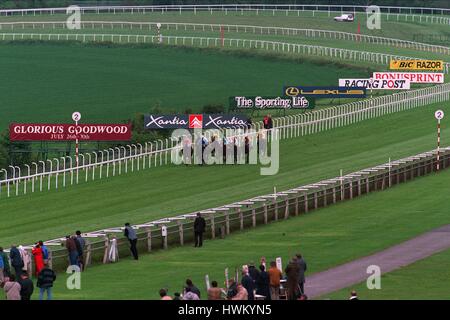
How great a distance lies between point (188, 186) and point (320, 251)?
16762 mm

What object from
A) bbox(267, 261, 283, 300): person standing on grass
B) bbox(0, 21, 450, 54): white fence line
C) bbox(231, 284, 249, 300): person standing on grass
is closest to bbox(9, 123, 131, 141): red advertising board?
bbox(267, 261, 283, 300): person standing on grass

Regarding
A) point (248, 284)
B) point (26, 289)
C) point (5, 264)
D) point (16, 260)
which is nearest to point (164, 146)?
point (5, 264)

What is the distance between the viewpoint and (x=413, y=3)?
16550cm

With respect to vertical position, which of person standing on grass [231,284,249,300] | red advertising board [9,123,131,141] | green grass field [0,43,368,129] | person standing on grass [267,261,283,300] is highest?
person standing on grass [231,284,249,300]

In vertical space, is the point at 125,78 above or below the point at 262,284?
below

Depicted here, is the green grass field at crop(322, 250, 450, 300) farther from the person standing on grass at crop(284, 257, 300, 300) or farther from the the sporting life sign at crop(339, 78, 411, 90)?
the the sporting life sign at crop(339, 78, 411, 90)

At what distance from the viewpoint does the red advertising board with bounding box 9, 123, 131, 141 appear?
67938 millimetres

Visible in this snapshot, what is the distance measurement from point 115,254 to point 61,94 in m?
65.2

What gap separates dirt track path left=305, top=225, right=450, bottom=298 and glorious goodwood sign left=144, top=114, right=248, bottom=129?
89.2 feet

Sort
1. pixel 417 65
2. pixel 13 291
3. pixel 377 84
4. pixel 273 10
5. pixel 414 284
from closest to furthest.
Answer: pixel 13 291, pixel 414 284, pixel 377 84, pixel 417 65, pixel 273 10

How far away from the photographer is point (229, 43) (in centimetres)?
12656

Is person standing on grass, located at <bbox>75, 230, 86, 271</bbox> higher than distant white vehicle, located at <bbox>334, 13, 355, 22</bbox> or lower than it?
higher

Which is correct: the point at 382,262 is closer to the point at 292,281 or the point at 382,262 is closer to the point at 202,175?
the point at 292,281

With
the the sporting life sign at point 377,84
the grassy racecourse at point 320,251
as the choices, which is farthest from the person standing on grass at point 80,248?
the the sporting life sign at point 377,84
